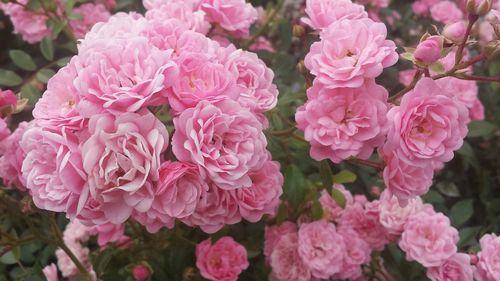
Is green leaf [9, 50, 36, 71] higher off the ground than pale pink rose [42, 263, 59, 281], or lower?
higher

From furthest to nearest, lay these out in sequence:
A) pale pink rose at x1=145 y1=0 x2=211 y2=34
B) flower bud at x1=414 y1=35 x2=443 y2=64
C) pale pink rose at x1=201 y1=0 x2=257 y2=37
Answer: pale pink rose at x1=201 y1=0 x2=257 y2=37, pale pink rose at x1=145 y1=0 x2=211 y2=34, flower bud at x1=414 y1=35 x2=443 y2=64

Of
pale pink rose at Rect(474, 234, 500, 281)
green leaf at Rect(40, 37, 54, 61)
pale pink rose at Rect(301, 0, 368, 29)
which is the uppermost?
pale pink rose at Rect(301, 0, 368, 29)

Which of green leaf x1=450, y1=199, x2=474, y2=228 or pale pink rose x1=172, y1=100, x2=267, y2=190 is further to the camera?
green leaf x1=450, y1=199, x2=474, y2=228

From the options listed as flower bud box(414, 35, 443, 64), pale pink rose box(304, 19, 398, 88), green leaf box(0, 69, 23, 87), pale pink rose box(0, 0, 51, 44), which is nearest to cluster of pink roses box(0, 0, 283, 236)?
pale pink rose box(304, 19, 398, 88)

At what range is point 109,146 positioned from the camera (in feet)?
2.40

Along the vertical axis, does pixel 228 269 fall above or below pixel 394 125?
below

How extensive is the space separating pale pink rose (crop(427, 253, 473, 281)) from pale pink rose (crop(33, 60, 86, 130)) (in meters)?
0.78

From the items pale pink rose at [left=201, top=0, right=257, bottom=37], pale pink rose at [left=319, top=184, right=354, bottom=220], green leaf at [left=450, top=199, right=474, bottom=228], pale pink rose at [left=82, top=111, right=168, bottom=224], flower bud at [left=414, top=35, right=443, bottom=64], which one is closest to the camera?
pale pink rose at [left=82, top=111, right=168, bottom=224]

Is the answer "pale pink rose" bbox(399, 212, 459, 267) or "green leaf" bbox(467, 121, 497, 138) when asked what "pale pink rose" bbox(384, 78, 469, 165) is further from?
"green leaf" bbox(467, 121, 497, 138)

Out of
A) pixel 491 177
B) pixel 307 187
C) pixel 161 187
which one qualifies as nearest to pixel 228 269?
pixel 307 187

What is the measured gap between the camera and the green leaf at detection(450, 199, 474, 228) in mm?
1431

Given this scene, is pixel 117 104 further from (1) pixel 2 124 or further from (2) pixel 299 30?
(2) pixel 299 30

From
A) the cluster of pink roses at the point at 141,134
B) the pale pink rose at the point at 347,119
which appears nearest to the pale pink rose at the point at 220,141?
the cluster of pink roses at the point at 141,134

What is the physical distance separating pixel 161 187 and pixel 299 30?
0.58 meters
